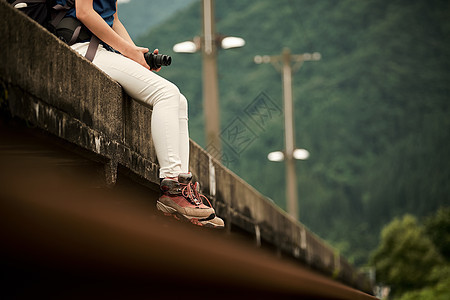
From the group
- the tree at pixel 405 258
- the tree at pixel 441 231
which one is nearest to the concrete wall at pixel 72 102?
the tree at pixel 405 258

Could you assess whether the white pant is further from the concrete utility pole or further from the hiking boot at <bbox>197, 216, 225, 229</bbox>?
the concrete utility pole

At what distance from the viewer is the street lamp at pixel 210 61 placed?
13680 mm

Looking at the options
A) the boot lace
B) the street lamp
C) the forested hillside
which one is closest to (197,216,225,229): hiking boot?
the boot lace

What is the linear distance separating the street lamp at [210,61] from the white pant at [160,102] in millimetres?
7632

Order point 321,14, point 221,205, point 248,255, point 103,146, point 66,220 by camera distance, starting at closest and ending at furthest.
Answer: point 66,220
point 103,146
point 221,205
point 248,255
point 321,14

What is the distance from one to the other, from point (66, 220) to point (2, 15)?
139 centimetres

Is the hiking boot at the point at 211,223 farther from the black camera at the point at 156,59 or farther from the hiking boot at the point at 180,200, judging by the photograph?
the black camera at the point at 156,59

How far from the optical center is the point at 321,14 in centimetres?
19112

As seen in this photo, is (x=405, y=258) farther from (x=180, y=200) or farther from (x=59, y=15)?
(x=59, y=15)

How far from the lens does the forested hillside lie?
504ft

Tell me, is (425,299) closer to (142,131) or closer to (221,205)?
(221,205)

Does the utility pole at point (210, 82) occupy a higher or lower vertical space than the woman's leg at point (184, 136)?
higher

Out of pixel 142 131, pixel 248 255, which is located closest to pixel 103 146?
pixel 142 131

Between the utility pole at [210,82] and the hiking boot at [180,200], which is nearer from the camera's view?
the hiking boot at [180,200]
